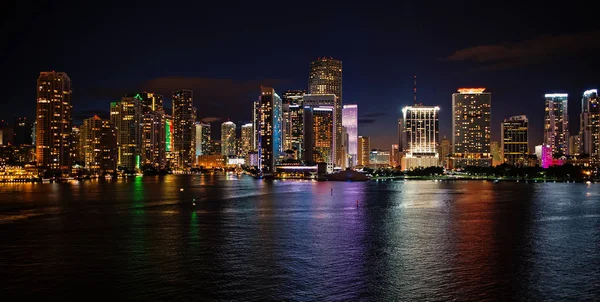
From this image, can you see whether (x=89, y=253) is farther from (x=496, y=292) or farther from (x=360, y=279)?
(x=496, y=292)

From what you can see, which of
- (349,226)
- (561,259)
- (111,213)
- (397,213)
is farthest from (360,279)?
(111,213)

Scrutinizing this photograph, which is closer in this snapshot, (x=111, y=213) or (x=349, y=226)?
(x=349, y=226)

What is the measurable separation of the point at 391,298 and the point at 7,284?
19115 mm

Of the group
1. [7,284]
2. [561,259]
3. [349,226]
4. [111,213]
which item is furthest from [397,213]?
[7,284]

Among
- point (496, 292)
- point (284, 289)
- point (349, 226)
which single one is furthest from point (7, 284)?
point (349, 226)

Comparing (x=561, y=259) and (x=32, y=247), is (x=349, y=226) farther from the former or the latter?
(x=32, y=247)

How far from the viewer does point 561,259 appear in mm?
32938

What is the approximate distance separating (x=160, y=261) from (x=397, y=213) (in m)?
36.0

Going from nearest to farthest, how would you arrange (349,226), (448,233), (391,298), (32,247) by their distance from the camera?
(391,298), (32,247), (448,233), (349,226)

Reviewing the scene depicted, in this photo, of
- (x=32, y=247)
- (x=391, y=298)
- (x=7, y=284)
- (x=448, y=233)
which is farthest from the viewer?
(x=448, y=233)

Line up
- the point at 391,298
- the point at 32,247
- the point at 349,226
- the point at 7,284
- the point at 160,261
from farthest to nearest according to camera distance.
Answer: the point at 349,226
the point at 32,247
the point at 160,261
the point at 7,284
the point at 391,298

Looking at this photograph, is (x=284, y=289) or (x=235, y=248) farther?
(x=235, y=248)

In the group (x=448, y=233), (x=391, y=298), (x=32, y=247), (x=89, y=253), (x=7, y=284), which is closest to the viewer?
(x=391, y=298)

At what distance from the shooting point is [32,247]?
119 ft
